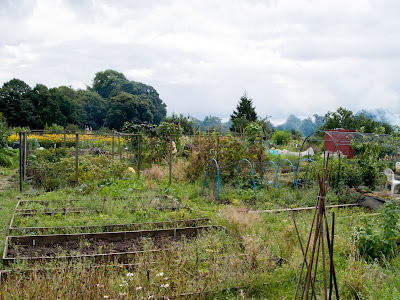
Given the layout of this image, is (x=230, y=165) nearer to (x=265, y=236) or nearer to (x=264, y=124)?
(x=265, y=236)

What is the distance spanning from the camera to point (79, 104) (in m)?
50.1

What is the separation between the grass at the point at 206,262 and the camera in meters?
3.34

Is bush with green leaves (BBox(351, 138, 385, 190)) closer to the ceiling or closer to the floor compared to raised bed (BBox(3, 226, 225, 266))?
closer to the ceiling

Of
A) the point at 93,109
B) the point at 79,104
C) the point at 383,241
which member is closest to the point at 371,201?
the point at 383,241

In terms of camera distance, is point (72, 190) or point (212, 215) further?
point (72, 190)

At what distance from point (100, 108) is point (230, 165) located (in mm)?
49584

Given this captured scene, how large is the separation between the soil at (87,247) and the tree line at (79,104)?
87.4ft

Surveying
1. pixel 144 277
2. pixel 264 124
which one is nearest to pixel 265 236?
pixel 144 277

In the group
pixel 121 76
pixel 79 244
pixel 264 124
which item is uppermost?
pixel 121 76

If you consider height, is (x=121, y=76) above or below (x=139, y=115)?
above

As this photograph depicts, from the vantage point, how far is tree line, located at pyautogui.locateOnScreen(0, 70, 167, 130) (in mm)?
36969

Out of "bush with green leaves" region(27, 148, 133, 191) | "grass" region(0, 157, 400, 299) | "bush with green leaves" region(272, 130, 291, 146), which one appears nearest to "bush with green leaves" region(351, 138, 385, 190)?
"grass" region(0, 157, 400, 299)

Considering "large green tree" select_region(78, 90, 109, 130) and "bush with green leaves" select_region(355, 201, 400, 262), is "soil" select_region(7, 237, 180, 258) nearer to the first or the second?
"bush with green leaves" select_region(355, 201, 400, 262)

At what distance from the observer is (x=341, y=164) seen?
31.2 feet
